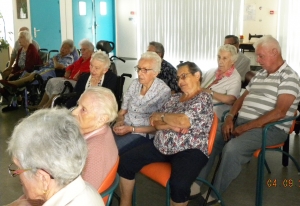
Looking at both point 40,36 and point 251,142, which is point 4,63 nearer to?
point 40,36

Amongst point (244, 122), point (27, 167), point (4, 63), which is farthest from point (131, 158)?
point (4, 63)

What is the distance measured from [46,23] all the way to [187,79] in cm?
729

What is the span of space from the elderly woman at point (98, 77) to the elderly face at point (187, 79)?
4.03ft

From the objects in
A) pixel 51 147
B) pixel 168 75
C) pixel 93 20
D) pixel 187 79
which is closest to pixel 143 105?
pixel 187 79

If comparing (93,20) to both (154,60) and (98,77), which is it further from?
(154,60)

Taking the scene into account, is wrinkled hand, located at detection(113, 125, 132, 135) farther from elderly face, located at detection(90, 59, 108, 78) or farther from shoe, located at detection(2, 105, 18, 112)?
shoe, located at detection(2, 105, 18, 112)

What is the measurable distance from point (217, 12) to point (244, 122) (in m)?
6.40

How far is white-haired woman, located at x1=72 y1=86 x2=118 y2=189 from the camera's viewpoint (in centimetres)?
180

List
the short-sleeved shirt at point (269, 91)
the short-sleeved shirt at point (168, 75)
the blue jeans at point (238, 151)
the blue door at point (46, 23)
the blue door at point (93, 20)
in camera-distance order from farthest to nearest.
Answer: the blue door at point (93, 20) → the blue door at point (46, 23) → the short-sleeved shirt at point (168, 75) → the short-sleeved shirt at point (269, 91) → the blue jeans at point (238, 151)

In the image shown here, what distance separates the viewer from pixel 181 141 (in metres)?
2.54

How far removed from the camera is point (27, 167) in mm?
1257

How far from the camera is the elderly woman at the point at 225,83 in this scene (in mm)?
3466

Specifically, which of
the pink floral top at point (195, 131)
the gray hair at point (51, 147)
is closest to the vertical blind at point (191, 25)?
the pink floral top at point (195, 131)

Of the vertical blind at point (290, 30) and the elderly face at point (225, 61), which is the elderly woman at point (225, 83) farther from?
the vertical blind at point (290, 30)
